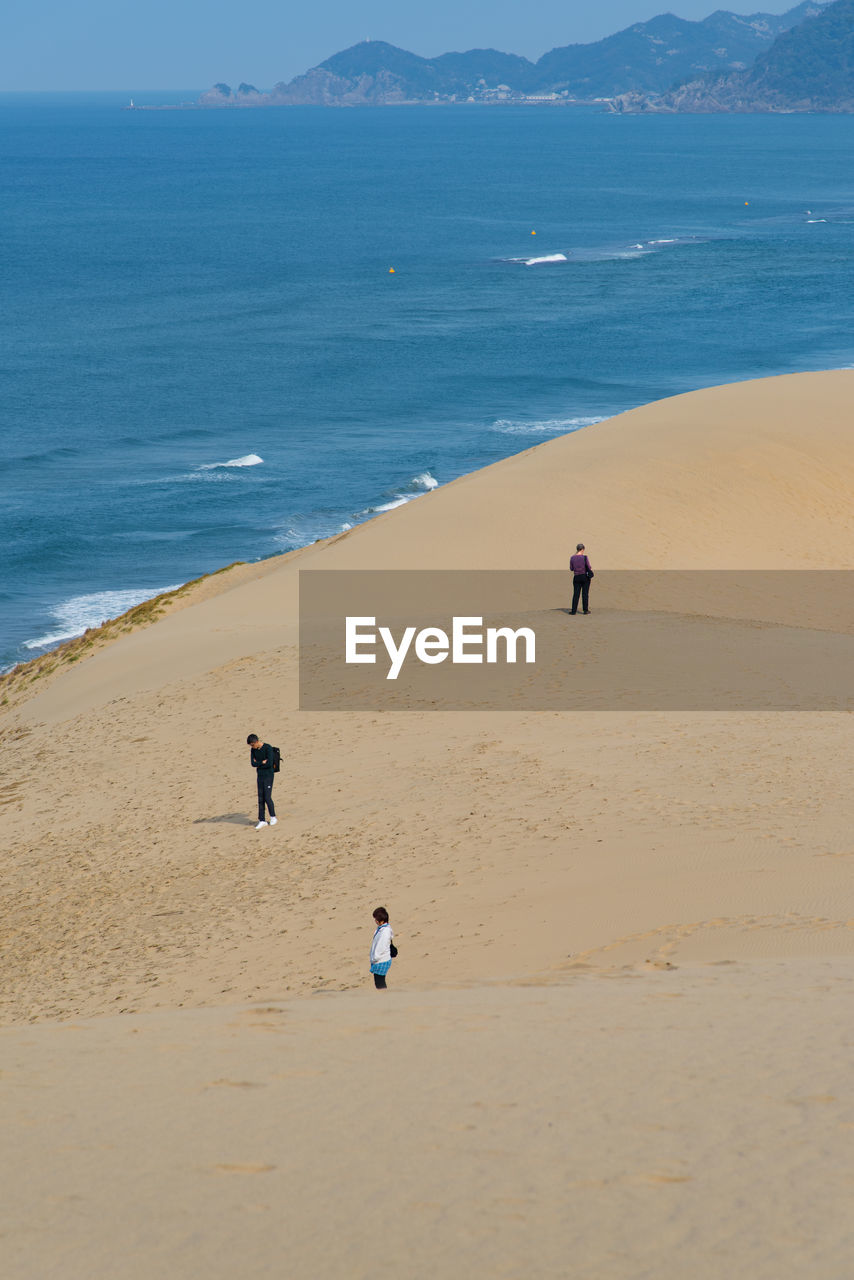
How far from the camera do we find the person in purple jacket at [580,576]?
21.9 m

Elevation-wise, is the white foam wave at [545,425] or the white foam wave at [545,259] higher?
the white foam wave at [545,259]

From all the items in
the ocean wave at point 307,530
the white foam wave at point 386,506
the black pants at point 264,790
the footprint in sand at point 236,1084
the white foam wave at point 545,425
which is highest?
the white foam wave at point 545,425

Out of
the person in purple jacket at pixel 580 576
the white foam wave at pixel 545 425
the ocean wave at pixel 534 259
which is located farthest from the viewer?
the ocean wave at pixel 534 259

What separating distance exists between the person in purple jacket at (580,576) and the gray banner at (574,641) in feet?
0.89

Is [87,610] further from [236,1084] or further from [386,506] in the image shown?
[236,1084]

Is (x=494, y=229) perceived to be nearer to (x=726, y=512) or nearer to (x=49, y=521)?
(x=49, y=521)

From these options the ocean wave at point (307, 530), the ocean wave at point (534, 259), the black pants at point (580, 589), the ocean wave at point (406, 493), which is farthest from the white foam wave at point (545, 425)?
the ocean wave at point (534, 259)

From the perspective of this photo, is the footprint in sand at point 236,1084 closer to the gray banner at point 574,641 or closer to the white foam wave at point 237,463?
the gray banner at point 574,641

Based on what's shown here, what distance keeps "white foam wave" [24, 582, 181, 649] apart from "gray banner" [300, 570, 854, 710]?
39.6 ft

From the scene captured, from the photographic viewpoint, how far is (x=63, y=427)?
5725 centimetres

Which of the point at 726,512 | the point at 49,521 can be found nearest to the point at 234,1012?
the point at 726,512

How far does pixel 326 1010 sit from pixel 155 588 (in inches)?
1260

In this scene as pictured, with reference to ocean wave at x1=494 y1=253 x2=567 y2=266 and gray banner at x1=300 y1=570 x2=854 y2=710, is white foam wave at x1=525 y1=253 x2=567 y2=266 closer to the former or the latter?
ocean wave at x1=494 y1=253 x2=567 y2=266

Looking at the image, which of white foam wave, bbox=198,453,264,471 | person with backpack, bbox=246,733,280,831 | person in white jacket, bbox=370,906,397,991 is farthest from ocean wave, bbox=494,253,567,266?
person in white jacket, bbox=370,906,397,991
